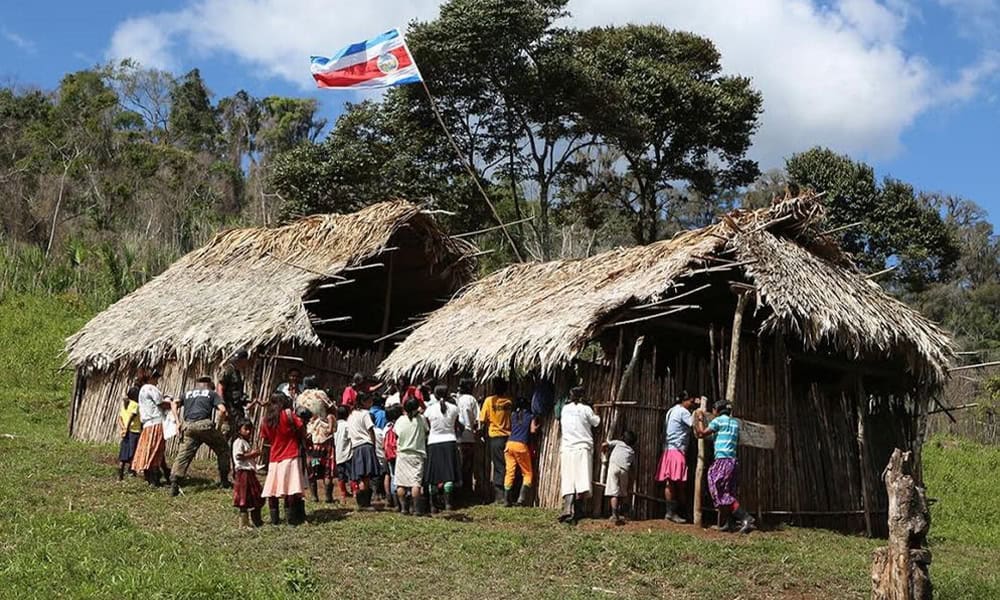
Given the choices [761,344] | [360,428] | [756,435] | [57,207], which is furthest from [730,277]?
[57,207]

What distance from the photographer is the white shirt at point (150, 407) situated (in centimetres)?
1265

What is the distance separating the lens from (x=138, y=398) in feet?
42.5

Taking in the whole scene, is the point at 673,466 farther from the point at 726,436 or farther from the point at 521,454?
the point at 521,454

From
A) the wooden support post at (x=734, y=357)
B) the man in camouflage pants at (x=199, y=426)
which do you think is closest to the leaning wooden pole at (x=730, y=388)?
the wooden support post at (x=734, y=357)

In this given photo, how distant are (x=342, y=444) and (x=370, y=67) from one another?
30.2ft

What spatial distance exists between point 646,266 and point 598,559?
13.9 feet

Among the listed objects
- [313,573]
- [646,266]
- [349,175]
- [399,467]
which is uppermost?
[349,175]

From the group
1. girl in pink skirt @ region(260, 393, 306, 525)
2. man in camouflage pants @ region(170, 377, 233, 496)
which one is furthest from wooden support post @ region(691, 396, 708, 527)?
man in camouflage pants @ region(170, 377, 233, 496)

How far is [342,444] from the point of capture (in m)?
11.9

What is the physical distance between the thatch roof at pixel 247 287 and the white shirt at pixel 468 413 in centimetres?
280

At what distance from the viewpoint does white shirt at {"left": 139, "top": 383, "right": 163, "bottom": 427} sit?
498 inches

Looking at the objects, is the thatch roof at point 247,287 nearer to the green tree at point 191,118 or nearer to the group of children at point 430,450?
the group of children at point 430,450

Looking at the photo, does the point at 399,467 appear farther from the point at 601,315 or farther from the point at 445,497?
the point at 601,315

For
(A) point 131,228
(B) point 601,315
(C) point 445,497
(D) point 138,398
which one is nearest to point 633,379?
(B) point 601,315
